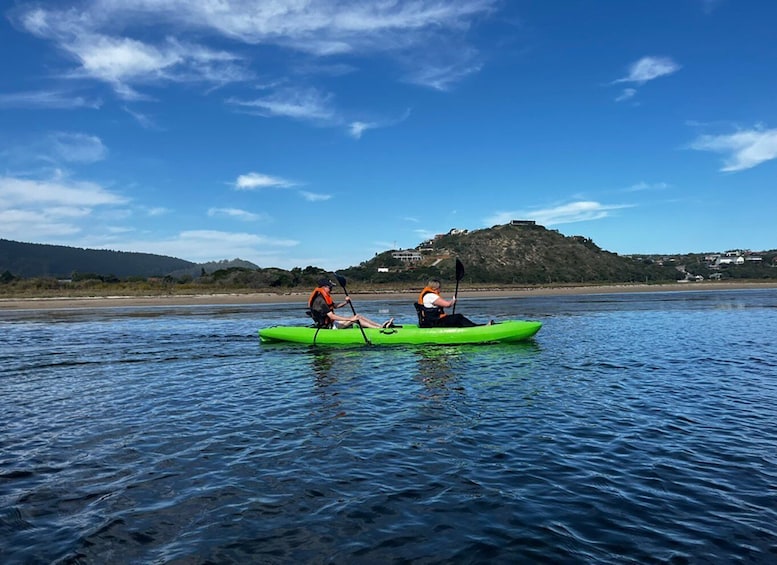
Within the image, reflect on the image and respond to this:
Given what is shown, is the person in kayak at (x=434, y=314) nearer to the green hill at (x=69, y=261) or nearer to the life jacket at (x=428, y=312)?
the life jacket at (x=428, y=312)

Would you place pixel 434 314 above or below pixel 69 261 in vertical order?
below

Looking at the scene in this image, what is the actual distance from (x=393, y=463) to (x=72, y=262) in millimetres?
160911

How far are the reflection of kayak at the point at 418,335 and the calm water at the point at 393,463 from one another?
278cm

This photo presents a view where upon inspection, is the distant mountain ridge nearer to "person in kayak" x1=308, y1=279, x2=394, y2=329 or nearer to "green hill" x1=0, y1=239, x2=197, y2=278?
"green hill" x1=0, y1=239, x2=197, y2=278

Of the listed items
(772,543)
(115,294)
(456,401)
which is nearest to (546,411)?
(456,401)

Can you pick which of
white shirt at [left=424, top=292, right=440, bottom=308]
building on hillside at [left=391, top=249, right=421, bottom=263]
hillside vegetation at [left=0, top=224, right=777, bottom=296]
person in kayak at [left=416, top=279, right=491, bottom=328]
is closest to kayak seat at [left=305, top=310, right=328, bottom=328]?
person in kayak at [left=416, top=279, right=491, bottom=328]

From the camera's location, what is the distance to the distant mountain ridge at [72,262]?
406ft

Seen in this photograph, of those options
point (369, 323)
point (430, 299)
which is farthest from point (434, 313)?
point (369, 323)

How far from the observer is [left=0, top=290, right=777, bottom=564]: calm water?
455cm

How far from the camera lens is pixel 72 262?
142 m

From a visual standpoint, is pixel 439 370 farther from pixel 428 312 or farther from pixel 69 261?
pixel 69 261

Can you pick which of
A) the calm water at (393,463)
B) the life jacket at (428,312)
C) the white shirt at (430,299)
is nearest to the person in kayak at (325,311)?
the life jacket at (428,312)

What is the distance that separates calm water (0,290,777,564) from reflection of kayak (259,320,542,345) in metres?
2.78

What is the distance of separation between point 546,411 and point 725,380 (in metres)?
5.15
